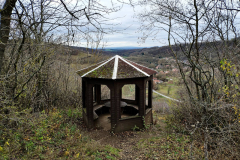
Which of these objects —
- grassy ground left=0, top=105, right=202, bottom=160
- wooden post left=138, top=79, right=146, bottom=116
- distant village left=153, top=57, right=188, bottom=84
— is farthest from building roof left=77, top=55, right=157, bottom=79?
grassy ground left=0, top=105, right=202, bottom=160

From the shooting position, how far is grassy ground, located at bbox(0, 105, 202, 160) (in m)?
4.81

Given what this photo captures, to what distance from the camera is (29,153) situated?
4734 mm

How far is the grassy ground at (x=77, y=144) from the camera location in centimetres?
481

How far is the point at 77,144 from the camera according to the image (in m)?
5.65

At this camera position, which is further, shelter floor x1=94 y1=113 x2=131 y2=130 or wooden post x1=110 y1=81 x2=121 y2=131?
shelter floor x1=94 y1=113 x2=131 y2=130

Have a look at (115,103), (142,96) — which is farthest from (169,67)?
(115,103)

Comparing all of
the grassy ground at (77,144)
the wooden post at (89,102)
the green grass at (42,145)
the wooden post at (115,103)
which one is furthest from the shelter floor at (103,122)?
the green grass at (42,145)

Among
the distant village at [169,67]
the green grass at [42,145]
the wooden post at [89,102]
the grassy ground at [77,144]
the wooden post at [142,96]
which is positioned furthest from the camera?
the distant village at [169,67]

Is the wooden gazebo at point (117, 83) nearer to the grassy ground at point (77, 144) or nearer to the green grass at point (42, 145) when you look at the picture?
the grassy ground at point (77, 144)

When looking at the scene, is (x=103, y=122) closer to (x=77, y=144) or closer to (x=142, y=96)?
(x=142, y=96)

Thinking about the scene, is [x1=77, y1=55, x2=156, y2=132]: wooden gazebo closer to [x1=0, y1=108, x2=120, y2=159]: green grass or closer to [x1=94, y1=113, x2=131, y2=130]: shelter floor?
[x1=94, y1=113, x2=131, y2=130]: shelter floor

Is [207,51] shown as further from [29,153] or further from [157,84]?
[157,84]

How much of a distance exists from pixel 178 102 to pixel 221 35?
11.5ft

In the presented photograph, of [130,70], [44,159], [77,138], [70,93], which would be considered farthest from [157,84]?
[44,159]
